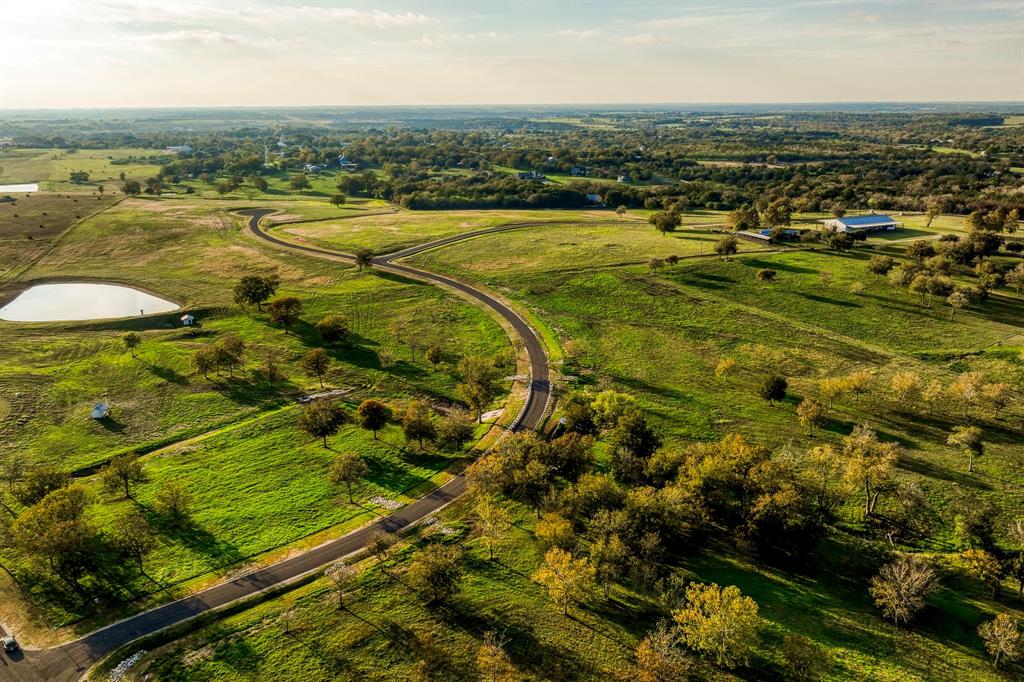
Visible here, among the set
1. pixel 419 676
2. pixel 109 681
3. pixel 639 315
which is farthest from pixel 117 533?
pixel 639 315

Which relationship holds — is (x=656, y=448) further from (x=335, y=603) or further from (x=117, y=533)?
(x=117, y=533)

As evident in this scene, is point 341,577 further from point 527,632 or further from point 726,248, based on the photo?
point 726,248

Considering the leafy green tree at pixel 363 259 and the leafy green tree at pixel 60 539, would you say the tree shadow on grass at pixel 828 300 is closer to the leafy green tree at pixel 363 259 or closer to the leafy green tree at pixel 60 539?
the leafy green tree at pixel 363 259

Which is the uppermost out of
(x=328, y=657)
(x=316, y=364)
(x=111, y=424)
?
(x=316, y=364)

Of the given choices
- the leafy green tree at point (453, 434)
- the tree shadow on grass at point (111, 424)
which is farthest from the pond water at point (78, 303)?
the leafy green tree at point (453, 434)

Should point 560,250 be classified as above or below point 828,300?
above

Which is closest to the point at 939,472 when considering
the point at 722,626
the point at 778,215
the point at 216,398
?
the point at 722,626
